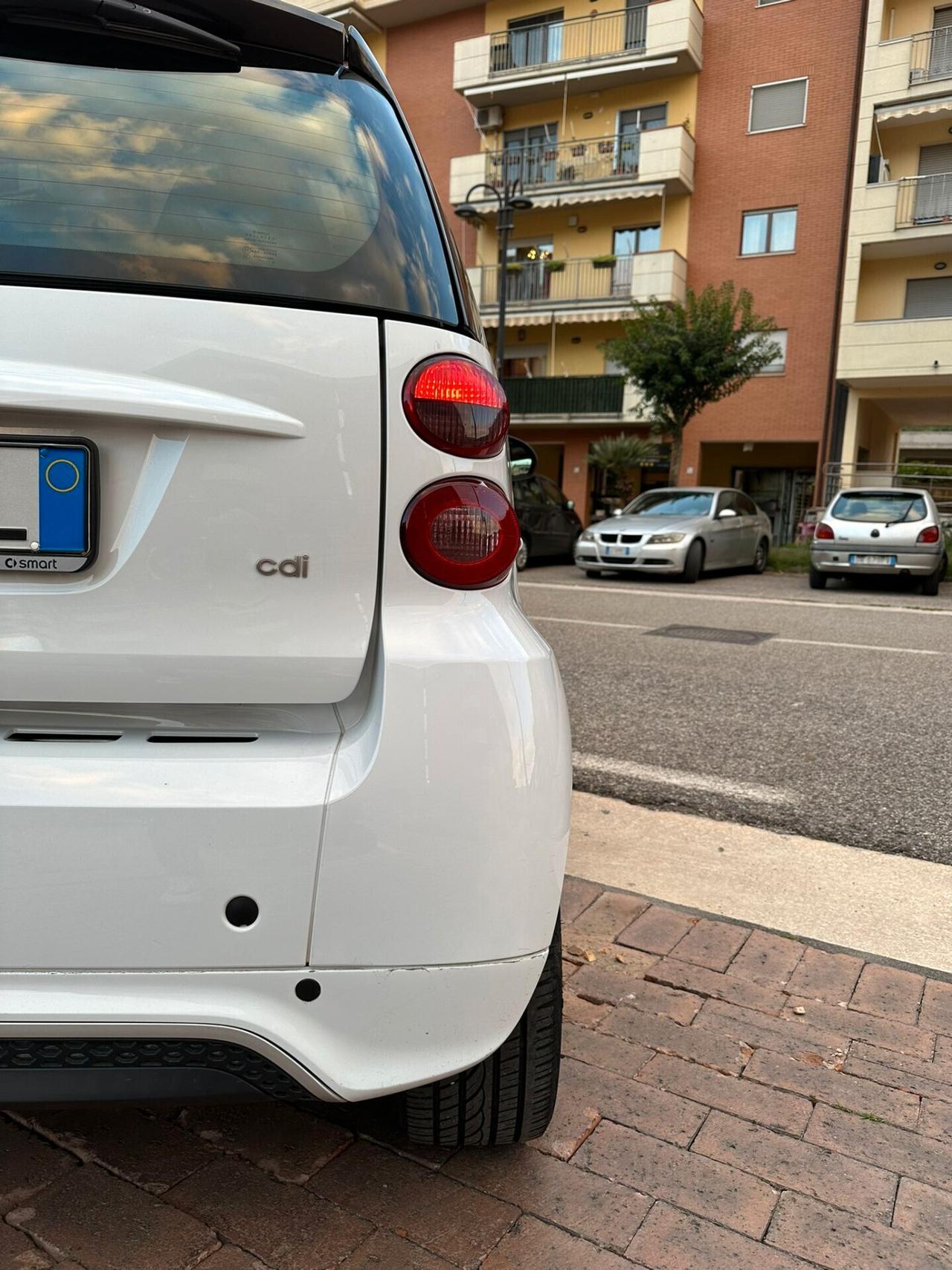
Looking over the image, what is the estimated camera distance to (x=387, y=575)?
1.36 meters

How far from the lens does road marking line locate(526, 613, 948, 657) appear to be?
283 inches

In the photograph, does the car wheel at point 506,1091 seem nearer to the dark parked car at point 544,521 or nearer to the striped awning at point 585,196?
the dark parked car at point 544,521

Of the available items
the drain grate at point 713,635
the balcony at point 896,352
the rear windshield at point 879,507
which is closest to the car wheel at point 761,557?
the rear windshield at point 879,507

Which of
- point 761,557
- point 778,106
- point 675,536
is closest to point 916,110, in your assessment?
point 778,106

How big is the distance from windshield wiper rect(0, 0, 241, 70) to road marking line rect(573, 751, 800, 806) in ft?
10.1

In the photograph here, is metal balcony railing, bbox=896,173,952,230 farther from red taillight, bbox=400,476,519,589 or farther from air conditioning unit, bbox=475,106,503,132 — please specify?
red taillight, bbox=400,476,519,589

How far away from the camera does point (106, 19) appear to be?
143 centimetres

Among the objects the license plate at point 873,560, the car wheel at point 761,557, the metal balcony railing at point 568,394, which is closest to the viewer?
the license plate at point 873,560

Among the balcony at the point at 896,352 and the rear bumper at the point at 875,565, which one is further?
the balcony at the point at 896,352

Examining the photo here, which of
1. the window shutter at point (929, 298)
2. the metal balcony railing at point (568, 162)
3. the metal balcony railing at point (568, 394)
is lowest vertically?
the metal balcony railing at point (568, 394)

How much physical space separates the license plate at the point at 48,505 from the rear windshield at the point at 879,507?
12883mm

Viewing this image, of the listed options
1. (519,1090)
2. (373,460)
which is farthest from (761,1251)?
(373,460)

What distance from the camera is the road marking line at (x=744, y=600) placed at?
1041cm

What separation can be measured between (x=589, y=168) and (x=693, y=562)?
1817cm
